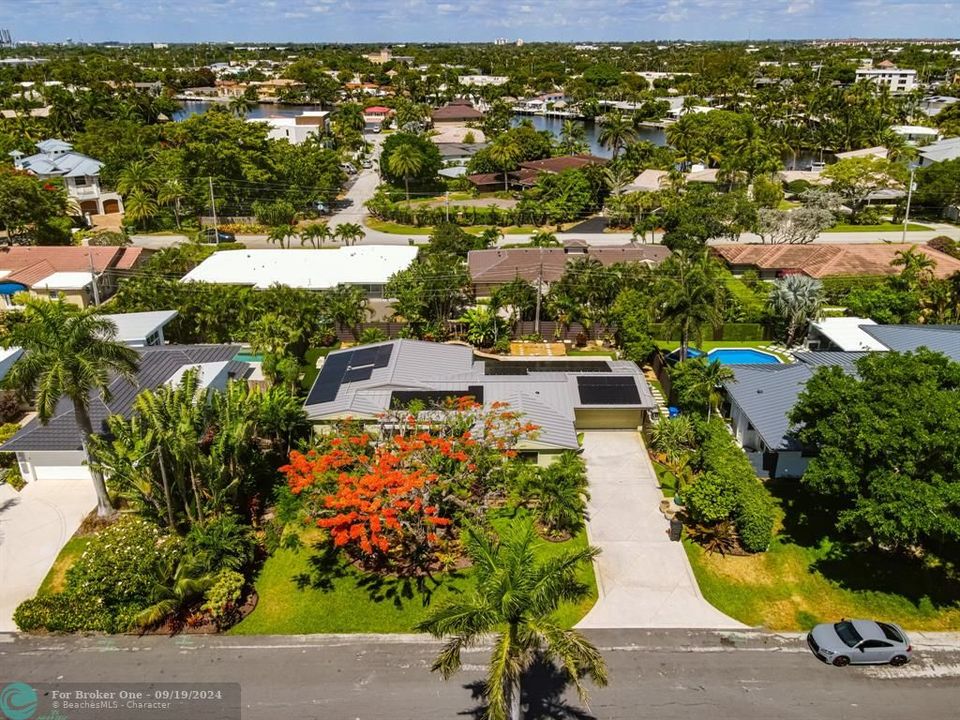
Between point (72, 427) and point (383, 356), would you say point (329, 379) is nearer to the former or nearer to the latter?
point (383, 356)

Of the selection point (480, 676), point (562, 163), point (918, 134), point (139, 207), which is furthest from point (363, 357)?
point (918, 134)

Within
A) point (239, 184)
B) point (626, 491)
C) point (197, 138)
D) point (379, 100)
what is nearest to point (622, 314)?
point (626, 491)

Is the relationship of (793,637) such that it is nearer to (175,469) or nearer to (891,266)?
(175,469)

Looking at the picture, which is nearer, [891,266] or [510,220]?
[891,266]

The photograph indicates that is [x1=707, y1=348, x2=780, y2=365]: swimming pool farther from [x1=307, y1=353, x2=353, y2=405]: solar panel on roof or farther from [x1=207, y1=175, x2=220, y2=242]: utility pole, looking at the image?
[x1=207, y1=175, x2=220, y2=242]: utility pole

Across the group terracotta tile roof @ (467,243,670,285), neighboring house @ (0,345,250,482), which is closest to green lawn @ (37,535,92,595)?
neighboring house @ (0,345,250,482)

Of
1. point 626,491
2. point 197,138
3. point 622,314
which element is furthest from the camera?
point 197,138
